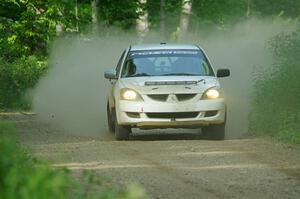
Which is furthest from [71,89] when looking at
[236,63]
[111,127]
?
[111,127]

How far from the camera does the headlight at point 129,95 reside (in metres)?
15.4

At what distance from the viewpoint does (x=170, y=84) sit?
15344 millimetres

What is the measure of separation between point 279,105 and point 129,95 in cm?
308

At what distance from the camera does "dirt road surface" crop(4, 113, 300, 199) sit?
32.0 feet

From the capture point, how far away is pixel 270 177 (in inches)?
419

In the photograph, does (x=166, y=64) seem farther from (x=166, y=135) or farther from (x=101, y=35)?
(x=101, y=35)

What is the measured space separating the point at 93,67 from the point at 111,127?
1205cm

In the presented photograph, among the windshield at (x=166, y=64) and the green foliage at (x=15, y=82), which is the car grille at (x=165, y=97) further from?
the green foliage at (x=15, y=82)

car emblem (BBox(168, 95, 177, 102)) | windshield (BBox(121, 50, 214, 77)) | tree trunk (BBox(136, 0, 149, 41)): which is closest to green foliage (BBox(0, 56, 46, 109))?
tree trunk (BBox(136, 0, 149, 41))

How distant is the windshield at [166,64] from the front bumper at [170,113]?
40.9 inches

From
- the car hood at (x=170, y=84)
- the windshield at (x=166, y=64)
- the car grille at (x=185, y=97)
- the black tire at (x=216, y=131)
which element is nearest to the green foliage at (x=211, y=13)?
the windshield at (x=166, y=64)

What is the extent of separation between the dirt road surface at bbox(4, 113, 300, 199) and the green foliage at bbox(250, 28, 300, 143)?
0.68 m

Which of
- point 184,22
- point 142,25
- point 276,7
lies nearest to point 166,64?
point 184,22

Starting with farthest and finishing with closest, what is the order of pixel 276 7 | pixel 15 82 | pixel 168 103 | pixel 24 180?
pixel 276 7
pixel 15 82
pixel 168 103
pixel 24 180
